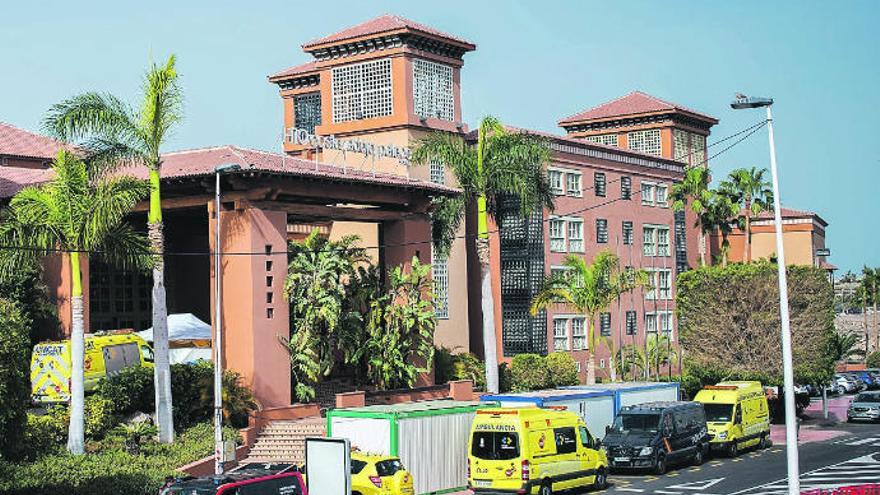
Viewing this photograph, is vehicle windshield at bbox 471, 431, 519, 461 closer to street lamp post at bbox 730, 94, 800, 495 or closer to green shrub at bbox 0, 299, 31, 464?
street lamp post at bbox 730, 94, 800, 495

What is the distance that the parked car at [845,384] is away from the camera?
84.1m

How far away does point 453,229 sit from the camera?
171 feet

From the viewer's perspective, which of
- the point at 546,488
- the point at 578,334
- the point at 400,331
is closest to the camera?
the point at 546,488

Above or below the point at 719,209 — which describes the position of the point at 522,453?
below

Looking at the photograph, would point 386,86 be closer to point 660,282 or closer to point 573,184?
point 573,184

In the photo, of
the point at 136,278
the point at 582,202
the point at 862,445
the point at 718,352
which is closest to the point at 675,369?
the point at 582,202

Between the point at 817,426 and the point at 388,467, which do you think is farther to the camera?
the point at 817,426

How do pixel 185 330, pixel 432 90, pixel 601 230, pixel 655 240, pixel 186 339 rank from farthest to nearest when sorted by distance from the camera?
pixel 655 240, pixel 601 230, pixel 432 90, pixel 185 330, pixel 186 339

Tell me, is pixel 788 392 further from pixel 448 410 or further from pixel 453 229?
pixel 453 229

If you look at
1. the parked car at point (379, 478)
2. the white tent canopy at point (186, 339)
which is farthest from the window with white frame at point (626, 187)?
the parked car at point (379, 478)

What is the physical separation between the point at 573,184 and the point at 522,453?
1605 inches

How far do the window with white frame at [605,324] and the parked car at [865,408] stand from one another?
55.8 ft

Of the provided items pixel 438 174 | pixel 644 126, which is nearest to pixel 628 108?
pixel 644 126

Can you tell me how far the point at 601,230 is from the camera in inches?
2918
